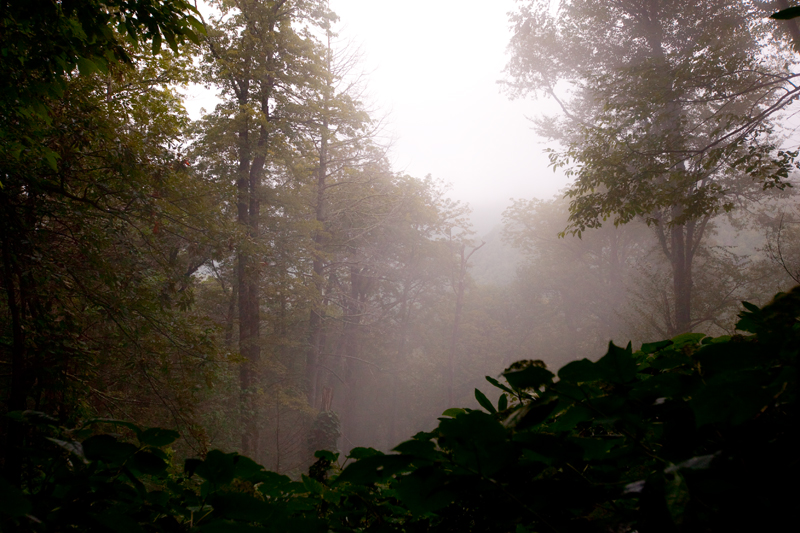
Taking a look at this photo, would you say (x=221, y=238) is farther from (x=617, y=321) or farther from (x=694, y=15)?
(x=617, y=321)

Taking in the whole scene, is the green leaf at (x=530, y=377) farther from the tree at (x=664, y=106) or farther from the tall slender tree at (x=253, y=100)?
the tall slender tree at (x=253, y=100)

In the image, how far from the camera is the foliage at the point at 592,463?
263 mm

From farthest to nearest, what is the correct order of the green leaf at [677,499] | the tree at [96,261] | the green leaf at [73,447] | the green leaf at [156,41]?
the tree at [96,261] < the green leaf at [156,41] < the green leaf at [73,447] < the green leaf at [677,499]

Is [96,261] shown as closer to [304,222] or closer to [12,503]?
[12,503]

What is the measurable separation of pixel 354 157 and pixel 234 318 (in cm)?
674

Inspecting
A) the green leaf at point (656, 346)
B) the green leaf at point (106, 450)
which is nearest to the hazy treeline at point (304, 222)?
the green leaf at point (106, 450)

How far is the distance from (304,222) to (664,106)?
8745mm

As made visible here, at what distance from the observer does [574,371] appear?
13.6 inches

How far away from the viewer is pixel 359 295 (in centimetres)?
1827

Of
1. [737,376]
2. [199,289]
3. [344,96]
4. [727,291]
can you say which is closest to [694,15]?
[727,291]

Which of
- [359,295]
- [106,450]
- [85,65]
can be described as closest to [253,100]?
[85,65]

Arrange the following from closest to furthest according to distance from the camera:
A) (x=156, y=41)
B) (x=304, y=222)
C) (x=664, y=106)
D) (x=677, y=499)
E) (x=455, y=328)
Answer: (x=677, y=499) < (x=156, y=41) < (x=664, y=106) < (x=304, y=222) < (x=455, y=328)

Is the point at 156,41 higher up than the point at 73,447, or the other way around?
the point at 156,41

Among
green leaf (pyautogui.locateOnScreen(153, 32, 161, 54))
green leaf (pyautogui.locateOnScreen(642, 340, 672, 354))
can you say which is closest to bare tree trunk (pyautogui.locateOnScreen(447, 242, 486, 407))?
green leaf (pyautogui.locateOnScreen(153, 32, 161, 54))
